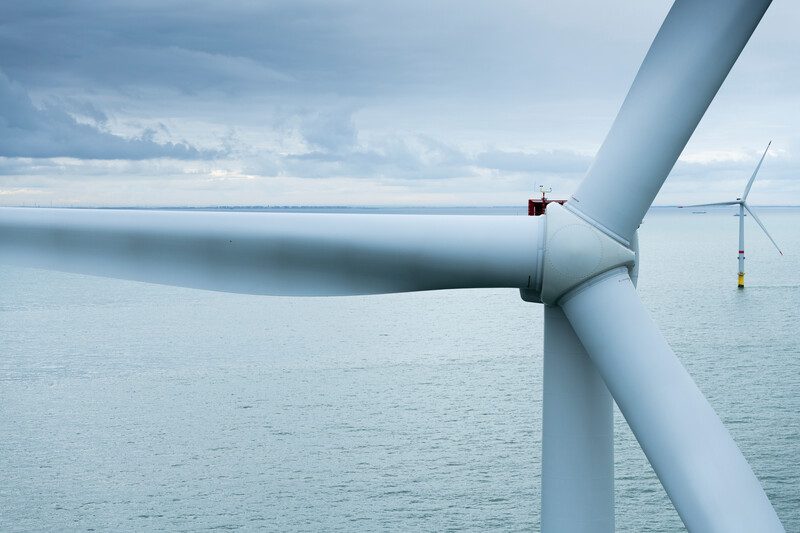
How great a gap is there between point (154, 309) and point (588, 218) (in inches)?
3860

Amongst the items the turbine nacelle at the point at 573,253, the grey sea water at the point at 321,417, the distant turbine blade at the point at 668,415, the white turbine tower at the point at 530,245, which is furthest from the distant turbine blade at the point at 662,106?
the grey sea water at the point at 321,417

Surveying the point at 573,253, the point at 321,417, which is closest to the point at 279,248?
the point at 573,253

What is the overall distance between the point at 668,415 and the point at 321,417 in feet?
141

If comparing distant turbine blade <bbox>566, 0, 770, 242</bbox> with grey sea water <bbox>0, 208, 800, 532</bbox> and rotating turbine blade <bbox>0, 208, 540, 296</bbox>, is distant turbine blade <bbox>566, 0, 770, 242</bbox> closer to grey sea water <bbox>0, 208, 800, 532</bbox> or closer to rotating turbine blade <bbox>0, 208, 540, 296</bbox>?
rotating turbine blade <bbox>0, 208, 540, 296</bbox>

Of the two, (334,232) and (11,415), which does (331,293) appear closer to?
(334,232)

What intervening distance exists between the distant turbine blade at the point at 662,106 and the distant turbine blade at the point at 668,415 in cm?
52

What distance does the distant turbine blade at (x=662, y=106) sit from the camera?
5.62 metres

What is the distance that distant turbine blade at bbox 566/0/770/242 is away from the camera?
221 inches

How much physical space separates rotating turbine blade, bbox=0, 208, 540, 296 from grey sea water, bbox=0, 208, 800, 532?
26.6 m

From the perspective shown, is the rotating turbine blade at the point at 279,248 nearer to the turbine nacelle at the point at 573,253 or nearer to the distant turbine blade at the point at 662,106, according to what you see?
the turbine nacelle at the point at 573,253

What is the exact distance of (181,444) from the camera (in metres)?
43.7

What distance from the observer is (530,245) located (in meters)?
6.01

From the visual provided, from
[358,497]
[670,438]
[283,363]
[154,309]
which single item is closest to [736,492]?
[670,438]

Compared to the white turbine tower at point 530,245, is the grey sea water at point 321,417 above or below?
above
